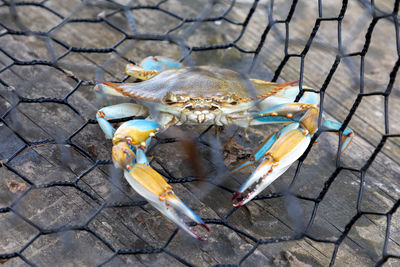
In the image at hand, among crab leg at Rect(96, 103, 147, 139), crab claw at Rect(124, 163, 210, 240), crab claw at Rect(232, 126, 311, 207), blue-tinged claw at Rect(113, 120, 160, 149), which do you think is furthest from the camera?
crab leg at Rect(96, 103, 147, 139)

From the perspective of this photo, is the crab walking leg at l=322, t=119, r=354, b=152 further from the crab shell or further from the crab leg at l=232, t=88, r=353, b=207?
the crab shell

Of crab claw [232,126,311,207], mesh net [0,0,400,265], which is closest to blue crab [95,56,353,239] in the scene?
crab claw [232,126,311,207]

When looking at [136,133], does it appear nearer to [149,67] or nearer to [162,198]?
[162,198]

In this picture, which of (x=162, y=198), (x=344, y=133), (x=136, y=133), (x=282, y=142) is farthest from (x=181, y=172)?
(x=344, y=133)

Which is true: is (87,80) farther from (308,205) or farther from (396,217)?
(396,217)

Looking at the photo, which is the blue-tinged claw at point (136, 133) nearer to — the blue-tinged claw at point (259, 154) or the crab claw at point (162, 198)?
the crab claw at point (162, 198)

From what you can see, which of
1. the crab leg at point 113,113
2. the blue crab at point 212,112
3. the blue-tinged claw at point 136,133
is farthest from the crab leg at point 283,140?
the crab leg at point 113,113
